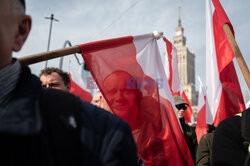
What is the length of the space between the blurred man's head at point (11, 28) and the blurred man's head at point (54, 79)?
1.89 meters

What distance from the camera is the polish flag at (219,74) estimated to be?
3334 millimetres

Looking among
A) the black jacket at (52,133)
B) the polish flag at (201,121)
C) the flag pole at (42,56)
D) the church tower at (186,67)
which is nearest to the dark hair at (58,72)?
the flag pole at (42,56)

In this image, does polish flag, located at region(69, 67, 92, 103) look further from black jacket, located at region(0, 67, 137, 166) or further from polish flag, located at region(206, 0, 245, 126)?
black jacket, located at region(0, 67, 137, 166)

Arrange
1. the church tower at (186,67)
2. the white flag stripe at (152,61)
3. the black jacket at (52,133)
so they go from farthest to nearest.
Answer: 1. the church tower at (186,67)
2. the white flag stripe at (152,61)
3. the black jacket at (52,133)

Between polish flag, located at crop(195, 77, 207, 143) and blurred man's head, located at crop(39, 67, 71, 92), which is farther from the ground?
blurred man's head, located at crop(39, 67, 71, 92)

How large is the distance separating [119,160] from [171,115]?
2.27 meters

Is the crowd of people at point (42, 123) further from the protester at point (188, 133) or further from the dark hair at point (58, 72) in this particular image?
the protester at point (188, 133)

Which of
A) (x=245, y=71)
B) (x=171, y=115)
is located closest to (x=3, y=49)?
(x=245, y=71)

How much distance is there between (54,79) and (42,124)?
6.91ft

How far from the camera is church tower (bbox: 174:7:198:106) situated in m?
91.4

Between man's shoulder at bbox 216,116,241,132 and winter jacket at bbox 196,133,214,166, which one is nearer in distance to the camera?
man's shoulder at bbox 216,116,241,132

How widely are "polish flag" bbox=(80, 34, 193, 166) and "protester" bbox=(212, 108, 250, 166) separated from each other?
1085mm

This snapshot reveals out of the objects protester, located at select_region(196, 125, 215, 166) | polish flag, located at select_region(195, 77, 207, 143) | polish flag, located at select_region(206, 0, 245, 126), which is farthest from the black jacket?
polish flag, located at select_region(195, 77, 207, 143)

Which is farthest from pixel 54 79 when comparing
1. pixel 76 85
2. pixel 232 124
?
pixel 76 85
